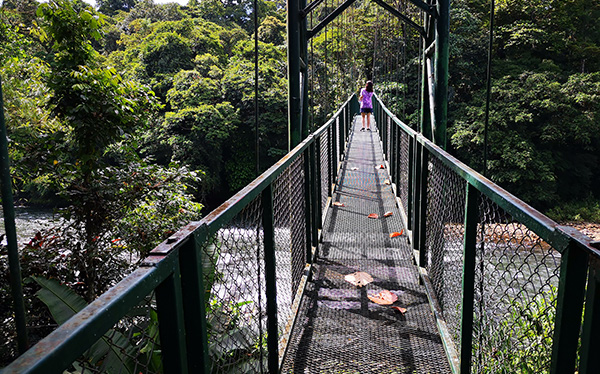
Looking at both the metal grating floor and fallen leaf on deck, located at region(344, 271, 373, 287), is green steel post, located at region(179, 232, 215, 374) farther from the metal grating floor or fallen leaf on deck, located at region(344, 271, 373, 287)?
fallen leaf on deck, located at region(344, 271, 373, 287)

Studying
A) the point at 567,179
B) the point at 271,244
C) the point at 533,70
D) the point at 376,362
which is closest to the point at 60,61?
the point at 271,244

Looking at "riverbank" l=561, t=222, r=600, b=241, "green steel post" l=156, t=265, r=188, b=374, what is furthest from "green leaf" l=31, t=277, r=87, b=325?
"riverbank" l=561, t=222, r=600, b=241

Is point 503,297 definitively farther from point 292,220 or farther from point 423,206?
point 423,206

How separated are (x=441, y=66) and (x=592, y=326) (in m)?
2.48

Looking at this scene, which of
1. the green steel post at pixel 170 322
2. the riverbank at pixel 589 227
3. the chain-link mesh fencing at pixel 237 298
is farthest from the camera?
the riverbank at pixel 589 227

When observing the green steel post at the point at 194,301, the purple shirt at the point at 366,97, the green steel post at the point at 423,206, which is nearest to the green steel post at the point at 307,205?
the green steel post at the point at 423,206

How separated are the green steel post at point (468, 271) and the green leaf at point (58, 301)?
188 centimetres

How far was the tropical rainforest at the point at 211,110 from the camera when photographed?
14.4 ft

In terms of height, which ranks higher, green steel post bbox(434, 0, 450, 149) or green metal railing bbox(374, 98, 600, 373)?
green steel post bbox(434, 0, 450, 149)

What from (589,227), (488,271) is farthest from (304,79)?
(589,227)

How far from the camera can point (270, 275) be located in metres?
1.76

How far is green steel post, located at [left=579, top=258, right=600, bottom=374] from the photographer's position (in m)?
0.76

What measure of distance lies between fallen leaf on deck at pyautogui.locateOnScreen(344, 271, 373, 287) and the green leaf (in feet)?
4.98

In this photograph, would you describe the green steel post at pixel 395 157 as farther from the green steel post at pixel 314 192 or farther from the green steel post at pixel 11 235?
the green steel post at pixel 11 235
